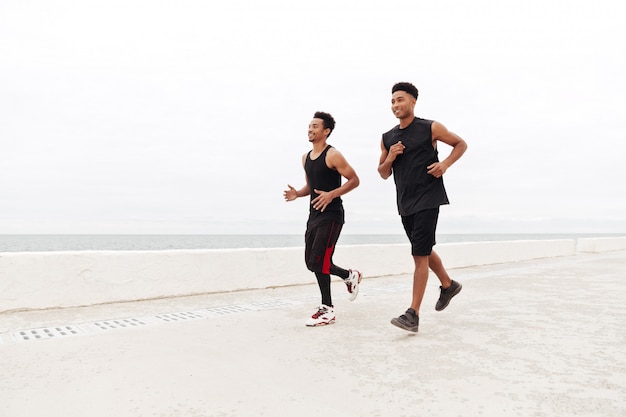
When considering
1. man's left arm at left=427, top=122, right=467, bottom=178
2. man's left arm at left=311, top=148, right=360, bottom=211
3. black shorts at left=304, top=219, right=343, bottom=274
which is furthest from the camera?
black shorts at left=304, top=219, right=343, bottom=274

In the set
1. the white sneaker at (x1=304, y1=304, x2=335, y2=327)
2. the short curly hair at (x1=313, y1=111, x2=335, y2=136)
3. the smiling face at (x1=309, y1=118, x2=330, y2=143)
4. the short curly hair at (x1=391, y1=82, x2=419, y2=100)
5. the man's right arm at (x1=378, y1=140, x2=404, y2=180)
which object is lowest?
the white sneaker at (x1=304, y1=304, x2=335, y2=327)

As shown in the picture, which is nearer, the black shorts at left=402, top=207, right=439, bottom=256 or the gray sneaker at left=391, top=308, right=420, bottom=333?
the gray sneaker at left=391, top=308, right=420, bottom=333

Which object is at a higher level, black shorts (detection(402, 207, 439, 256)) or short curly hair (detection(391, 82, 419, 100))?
short curly hair (detection(391, 82, 419, 100))

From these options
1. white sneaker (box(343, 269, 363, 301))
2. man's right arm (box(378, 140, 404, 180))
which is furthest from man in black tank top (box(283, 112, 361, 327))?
white sneaker (box(343, 269, 363, 301))

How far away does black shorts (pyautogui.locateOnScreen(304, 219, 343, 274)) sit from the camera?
397 cm

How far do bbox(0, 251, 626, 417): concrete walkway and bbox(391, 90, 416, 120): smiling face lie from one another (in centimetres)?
172

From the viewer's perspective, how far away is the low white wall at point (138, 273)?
4383 mm

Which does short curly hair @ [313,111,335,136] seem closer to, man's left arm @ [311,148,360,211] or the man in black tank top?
the man in black tank top

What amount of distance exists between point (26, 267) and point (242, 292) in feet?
7.63

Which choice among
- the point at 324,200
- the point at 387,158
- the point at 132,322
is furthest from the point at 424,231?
the point at 132,322

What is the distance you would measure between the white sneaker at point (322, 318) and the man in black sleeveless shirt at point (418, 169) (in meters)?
0.72

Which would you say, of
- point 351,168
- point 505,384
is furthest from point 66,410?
point 351,168

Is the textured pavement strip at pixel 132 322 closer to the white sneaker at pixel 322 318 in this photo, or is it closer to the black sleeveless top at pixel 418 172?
the white sneaker at pixel 322 318

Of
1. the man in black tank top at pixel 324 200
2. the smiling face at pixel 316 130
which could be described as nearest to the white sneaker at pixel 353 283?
the man in black tank top at pixel 324 200
